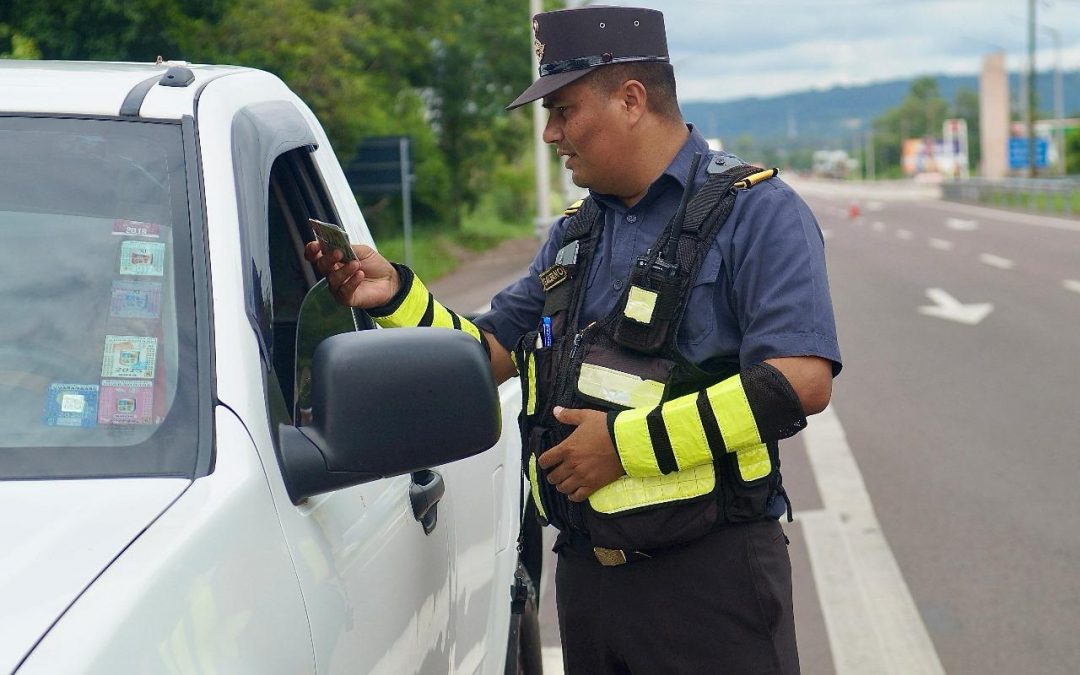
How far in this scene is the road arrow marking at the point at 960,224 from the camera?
38.3 metres

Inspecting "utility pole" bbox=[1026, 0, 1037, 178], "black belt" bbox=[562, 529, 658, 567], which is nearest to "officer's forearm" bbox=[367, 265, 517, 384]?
"black belt" bbox=[562, 529, 658, 567]

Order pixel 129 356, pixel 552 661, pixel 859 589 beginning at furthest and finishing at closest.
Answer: pixel 859 589, pixel 552 661, pixel 129 356

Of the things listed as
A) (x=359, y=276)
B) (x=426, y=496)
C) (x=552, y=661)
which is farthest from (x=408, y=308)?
(x=552, y=661)

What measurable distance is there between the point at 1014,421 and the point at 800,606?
454cm

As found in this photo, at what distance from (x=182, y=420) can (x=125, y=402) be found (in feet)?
0.35

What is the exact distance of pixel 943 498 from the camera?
7844mm

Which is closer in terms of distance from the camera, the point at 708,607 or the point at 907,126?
the point at 708,607

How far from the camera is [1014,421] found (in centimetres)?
1005

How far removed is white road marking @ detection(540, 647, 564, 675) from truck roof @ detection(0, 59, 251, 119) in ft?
9.37

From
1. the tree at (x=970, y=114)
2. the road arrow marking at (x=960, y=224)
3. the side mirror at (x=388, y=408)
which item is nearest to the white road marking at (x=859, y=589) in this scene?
the side mirror at (x=388, y=408)

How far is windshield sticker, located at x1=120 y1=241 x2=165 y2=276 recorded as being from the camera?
2414 millimetres

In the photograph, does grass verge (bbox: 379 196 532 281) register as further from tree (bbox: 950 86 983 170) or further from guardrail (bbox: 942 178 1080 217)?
tree (bbox: 950 86 983 170)

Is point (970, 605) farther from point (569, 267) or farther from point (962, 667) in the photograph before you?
point (569, 267)

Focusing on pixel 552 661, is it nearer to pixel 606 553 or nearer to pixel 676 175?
pixel 606 553
